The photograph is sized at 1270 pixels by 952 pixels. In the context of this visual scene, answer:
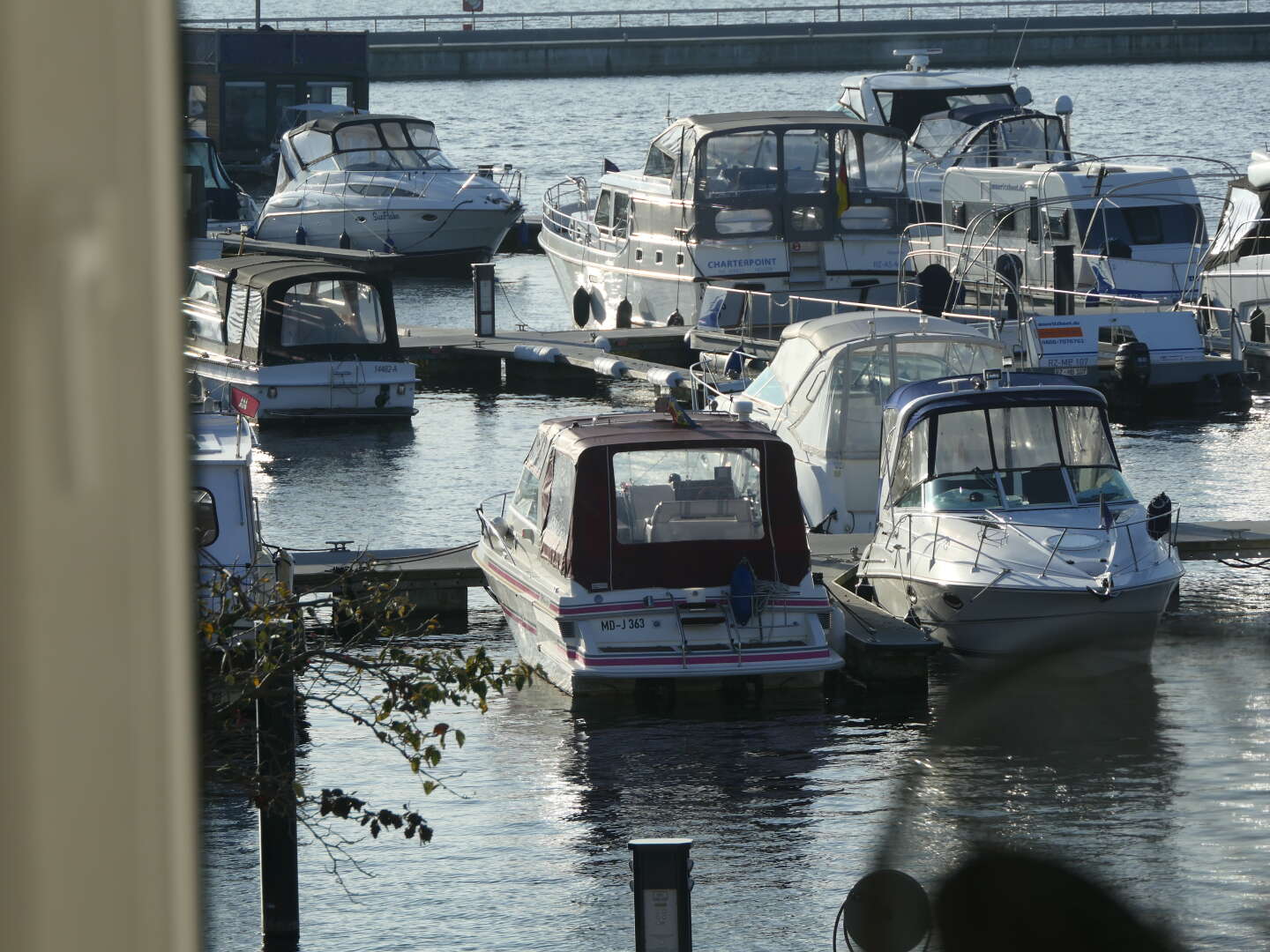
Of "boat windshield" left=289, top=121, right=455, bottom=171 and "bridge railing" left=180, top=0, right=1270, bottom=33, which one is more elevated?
"bridge railing" left=180, top=0, right=1270, bottom=33

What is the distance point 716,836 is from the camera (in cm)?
1155

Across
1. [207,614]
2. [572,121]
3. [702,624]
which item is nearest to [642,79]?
[572,121]

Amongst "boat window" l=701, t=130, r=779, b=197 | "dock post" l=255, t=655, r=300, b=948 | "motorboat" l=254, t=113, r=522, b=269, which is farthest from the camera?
"motorboat" l=254, t=113, r=522, b=269

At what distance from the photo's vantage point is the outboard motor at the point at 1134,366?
2717cm

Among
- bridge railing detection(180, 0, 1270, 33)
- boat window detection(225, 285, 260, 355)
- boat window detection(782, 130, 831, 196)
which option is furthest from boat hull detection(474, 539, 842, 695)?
bridge railing detection(180, 0, 1270, 33)

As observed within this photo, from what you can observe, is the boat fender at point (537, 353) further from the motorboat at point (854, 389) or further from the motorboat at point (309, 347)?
the motorboat at point (854, 389)

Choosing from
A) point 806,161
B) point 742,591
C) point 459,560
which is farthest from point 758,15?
point 742,591

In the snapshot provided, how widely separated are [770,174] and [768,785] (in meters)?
20.0

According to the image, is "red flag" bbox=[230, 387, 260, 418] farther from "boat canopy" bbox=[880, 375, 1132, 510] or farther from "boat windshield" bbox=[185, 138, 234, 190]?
"boat windshield" bbox=[185, 138, 234, 190]

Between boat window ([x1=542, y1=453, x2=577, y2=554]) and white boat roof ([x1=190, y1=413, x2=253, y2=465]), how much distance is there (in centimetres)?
245

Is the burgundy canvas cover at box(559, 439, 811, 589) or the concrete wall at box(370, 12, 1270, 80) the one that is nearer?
the burgundy canvas cover at box(559, 439, 811, 589)

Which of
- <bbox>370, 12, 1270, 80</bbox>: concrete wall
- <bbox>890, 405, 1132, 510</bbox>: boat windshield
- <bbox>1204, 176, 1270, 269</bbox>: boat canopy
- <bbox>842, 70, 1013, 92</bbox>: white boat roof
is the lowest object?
<bbox>890, 405, 1132, 510</bbox>: boat windshield

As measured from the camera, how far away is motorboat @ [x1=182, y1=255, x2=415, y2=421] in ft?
87.6

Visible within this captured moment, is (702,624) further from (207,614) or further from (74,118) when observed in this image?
(74,118)
